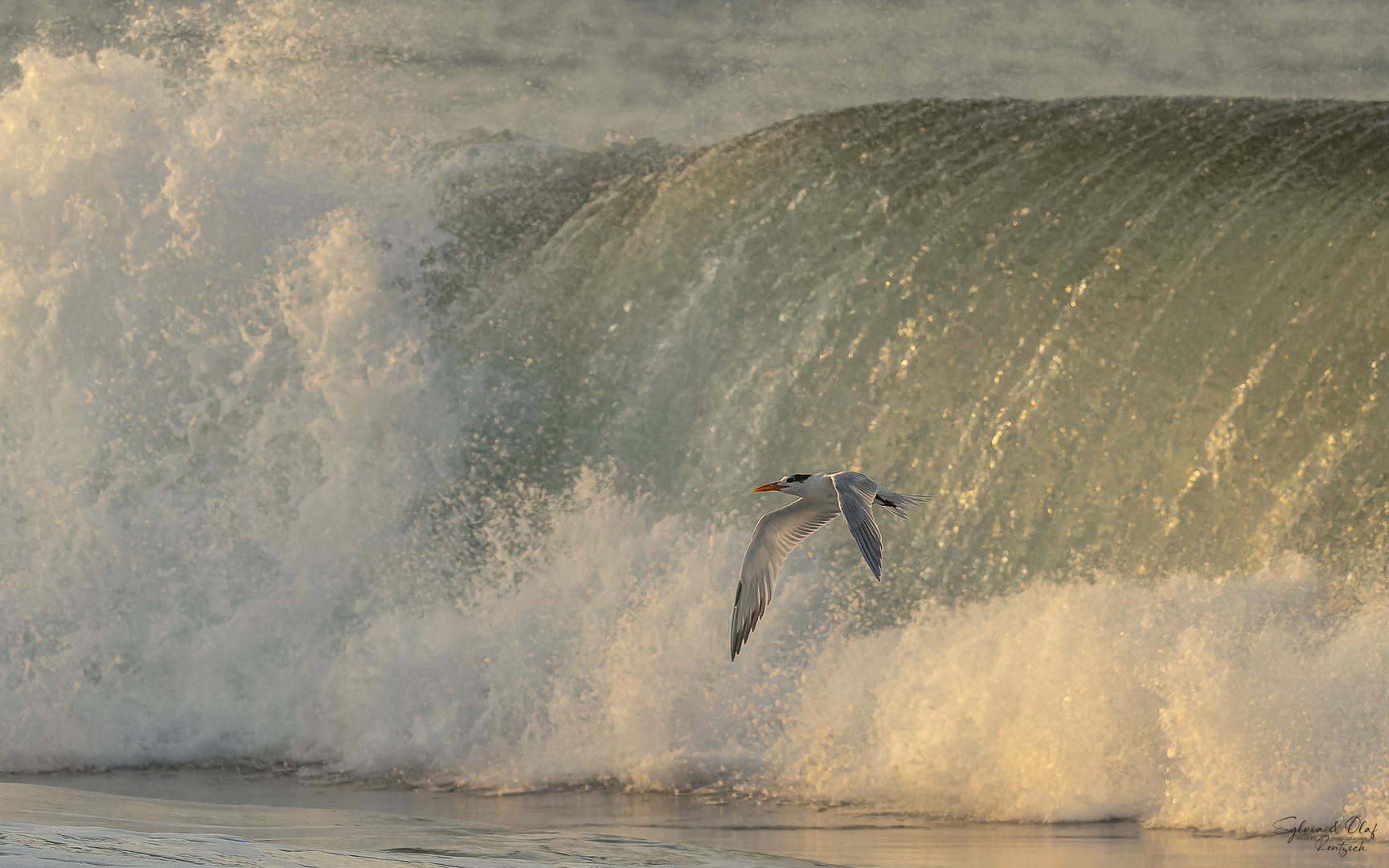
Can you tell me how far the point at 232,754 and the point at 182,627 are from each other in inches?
40.5

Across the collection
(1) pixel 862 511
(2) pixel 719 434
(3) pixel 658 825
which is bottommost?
(3) pixel 658 825

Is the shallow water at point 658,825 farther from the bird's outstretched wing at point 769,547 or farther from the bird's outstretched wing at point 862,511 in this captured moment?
the bird's outstretched wing at point 862,511

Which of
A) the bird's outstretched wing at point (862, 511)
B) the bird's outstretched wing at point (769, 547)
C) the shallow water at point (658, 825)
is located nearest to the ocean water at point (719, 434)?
the shallow water at point (658, 825)

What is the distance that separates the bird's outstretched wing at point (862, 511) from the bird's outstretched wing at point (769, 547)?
0.41 meters

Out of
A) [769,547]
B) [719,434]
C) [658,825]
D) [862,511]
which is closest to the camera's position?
[862,511]

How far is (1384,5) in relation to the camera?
11.3 metres

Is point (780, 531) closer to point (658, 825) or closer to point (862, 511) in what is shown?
point (862, 511)

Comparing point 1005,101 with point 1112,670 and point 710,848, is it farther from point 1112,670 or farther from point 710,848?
point 710,848

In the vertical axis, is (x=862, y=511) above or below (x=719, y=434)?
below

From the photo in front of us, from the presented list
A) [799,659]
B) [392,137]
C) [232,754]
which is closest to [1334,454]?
[799,659]

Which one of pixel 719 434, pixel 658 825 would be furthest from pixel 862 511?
pixel 719 434

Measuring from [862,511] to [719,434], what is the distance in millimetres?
4049

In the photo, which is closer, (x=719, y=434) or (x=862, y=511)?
(x=862, y=511)

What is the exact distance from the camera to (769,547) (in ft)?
20.6
